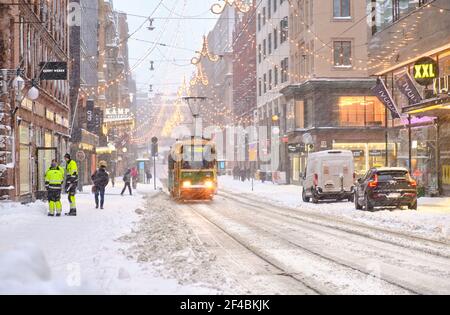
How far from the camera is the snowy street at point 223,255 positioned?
834cm

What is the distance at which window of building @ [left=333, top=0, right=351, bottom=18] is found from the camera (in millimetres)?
50750

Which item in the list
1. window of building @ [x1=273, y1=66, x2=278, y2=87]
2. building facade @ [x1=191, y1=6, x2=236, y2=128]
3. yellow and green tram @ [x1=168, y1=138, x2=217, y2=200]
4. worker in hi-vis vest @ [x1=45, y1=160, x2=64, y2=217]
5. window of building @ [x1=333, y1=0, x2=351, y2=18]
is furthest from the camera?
building facade @ [x1=191, y1=6, x2=236, y2=128]

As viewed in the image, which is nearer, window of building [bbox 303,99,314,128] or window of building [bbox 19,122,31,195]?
window of building [bbox 19,122,31,195]

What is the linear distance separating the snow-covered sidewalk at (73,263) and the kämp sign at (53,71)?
11020 millimetres

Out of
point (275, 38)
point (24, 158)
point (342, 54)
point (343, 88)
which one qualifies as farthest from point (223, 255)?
point (275, 38)

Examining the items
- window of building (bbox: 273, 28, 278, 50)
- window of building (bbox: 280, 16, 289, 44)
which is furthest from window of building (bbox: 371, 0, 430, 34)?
window of building (bbox: 273, 28, 278, 50)

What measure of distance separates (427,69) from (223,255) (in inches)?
833

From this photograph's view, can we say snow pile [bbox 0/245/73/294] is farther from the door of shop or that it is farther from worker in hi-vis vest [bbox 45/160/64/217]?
the door of shop

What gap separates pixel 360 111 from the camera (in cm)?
5088

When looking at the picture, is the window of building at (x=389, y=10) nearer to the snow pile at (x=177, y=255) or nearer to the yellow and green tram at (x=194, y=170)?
the yellow and green tram at (x=194, y=170)

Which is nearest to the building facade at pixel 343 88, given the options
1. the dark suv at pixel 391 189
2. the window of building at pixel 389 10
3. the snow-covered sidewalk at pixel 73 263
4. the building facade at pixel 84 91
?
the window of building at pixel 389 10

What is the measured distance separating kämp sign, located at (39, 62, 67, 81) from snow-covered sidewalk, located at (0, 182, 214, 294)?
36.2ft

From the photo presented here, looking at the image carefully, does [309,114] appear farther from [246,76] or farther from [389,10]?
[246,76]
